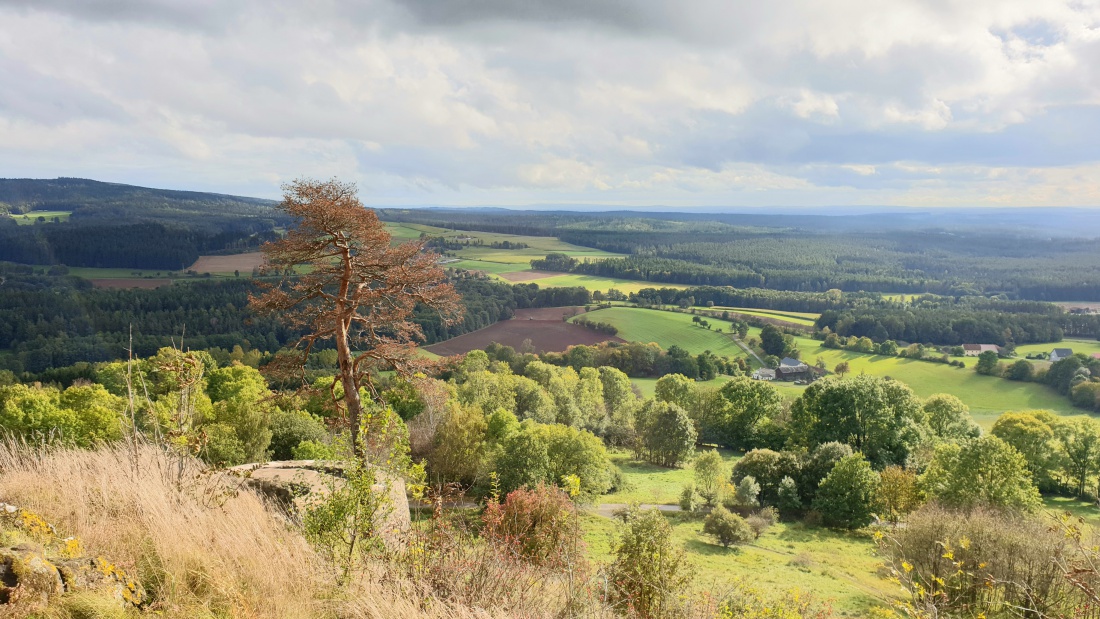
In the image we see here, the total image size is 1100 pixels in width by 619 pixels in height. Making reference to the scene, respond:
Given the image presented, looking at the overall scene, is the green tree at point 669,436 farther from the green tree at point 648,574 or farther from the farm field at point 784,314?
the farm field at point 784,314

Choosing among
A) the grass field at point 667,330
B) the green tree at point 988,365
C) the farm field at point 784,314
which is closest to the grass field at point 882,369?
the grass field at point 667,330

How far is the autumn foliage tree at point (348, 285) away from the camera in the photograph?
10.9 meters

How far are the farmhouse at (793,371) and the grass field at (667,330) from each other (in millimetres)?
6854

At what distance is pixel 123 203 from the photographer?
129m

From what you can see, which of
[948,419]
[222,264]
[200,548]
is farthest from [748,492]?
[222,264]

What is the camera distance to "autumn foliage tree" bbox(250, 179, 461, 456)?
428 inches

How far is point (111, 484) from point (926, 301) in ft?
472

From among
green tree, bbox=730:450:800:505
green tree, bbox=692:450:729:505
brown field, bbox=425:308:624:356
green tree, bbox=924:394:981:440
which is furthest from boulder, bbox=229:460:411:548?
brown field, bbox=425:308:624:356

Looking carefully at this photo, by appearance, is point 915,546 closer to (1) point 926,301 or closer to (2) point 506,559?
(2) point 506,559

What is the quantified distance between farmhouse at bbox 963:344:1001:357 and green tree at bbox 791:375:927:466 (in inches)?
1906

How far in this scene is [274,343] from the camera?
65375 mm

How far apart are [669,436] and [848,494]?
14512 mm

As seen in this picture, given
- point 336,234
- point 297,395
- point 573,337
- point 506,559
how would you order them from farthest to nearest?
point 573,337 < point 297,395 < point 336,234 < point 506,559

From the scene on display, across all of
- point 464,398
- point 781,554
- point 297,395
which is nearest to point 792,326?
point 464,398
